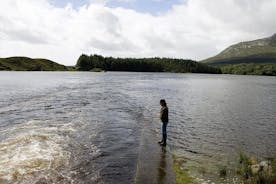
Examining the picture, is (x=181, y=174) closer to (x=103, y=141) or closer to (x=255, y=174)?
(x=255, y=174)

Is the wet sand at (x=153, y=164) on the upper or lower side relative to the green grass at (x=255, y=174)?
lower

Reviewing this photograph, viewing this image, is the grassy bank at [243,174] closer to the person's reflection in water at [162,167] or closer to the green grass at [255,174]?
the green grass at [255,174]

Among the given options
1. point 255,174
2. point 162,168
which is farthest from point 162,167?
point 255,174

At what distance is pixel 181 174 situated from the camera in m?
15.3

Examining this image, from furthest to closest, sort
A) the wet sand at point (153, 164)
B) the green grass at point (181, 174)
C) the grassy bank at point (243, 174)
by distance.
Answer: the green grass at point (181, 174) < the wet sand at point (153, 164) < the grassy bank at point (243, 174)

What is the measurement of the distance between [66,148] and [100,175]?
5.45 meters

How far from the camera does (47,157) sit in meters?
17.3

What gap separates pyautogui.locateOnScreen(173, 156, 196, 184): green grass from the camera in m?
14.4

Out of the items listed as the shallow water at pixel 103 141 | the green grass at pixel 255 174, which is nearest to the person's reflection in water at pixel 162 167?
the shallow water at pixel 103 141

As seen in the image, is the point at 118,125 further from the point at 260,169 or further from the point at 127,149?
the point at 260,169

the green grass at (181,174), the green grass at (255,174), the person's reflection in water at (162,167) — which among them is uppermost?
the green grass at (255,174)

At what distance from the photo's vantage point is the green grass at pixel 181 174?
1441 centimetres

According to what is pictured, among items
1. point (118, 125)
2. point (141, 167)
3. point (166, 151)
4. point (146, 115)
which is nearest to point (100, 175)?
point (141, 167)

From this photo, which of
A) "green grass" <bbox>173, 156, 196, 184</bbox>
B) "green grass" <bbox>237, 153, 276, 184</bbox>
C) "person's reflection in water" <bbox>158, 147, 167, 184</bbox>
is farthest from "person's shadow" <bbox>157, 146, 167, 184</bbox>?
"green grass" <bbox>237, 153, 276, 184</bbox>
